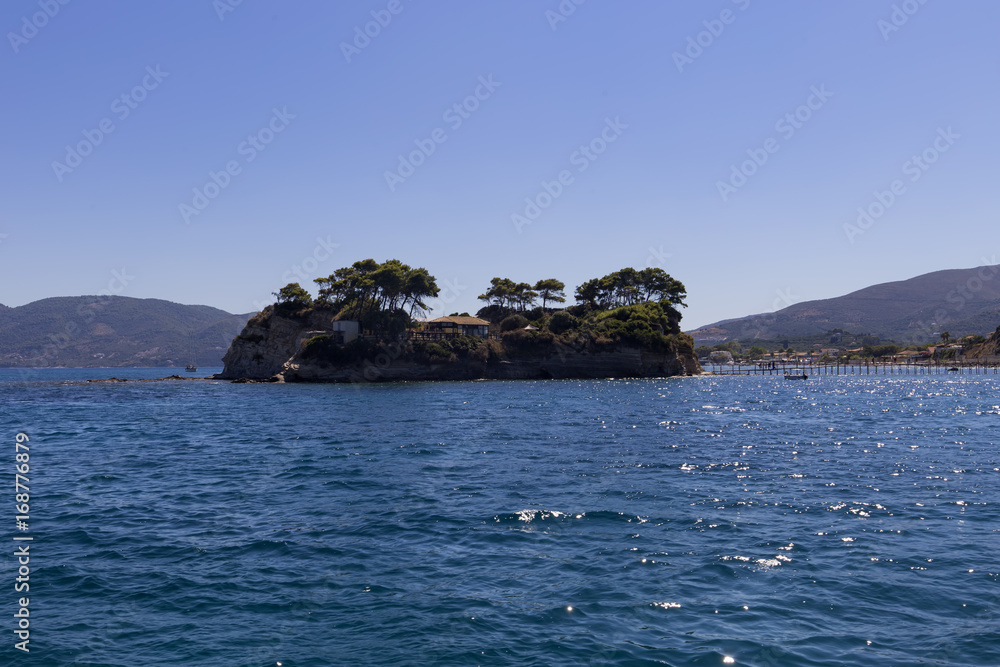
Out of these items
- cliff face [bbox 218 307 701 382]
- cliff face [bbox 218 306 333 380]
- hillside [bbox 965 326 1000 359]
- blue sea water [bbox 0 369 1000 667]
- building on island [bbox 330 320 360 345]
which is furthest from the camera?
hillside [bbox 965 326 1000 359]

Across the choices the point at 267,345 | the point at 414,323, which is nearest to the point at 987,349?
the point at 414,323

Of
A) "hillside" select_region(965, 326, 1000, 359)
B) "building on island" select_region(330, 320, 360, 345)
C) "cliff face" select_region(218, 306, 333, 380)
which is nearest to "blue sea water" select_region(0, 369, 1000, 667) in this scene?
"building on island" select_region(330, 320, 360, 345)

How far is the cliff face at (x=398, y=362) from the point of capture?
360 ft

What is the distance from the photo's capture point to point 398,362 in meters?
111

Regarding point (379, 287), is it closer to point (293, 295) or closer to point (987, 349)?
point (293, 295)

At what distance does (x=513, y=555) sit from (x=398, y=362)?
9939 centimetres

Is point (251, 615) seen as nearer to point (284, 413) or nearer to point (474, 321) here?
point (284, 413)

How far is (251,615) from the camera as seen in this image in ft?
34.5

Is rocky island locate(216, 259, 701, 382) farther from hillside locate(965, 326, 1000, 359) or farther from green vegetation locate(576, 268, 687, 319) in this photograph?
hillside locate(965, 326, 1000, 359)

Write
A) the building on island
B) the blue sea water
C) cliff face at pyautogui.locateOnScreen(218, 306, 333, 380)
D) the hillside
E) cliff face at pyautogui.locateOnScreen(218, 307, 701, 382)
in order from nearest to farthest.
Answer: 1. the blue sea water
2. cliff face at pyautogui.locateOnScreen(218, 307, 701, 382)
3. the building on island
4. cliff face at pyautogui.locateOnScreen(218, 306, 333, 380)
5. the hillside

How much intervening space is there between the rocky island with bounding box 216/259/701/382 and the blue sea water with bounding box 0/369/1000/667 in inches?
3115

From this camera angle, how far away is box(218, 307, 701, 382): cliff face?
109625mm

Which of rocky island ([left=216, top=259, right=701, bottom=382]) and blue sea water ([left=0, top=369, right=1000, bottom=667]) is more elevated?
rocky island ([left=216, top=259, right=701, bottom=382])

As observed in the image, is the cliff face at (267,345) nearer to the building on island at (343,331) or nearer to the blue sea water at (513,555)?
the building on island at (343,331)
